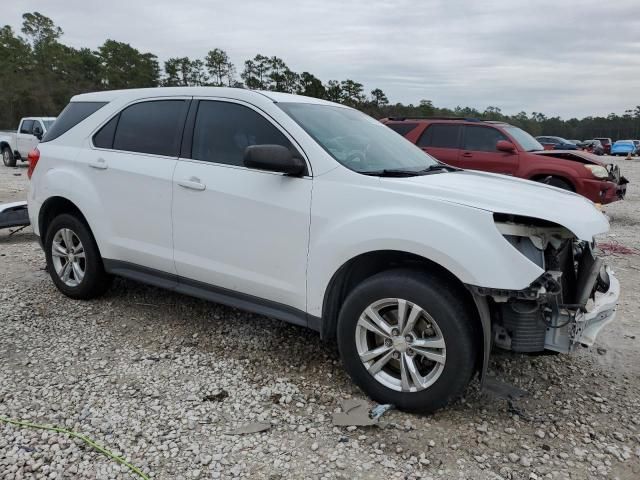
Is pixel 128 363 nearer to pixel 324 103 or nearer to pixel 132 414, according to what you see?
pixel 132 414

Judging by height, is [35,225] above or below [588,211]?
below

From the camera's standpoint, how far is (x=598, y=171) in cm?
879

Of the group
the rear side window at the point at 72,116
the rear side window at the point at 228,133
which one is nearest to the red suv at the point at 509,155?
the rear side window at the point at 228,133

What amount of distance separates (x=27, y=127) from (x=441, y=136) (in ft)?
50.2

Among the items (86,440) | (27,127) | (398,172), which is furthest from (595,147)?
(86,440)

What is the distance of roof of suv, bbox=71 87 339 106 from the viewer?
3.67 m

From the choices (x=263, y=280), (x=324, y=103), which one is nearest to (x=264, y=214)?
(x=263, y=280)

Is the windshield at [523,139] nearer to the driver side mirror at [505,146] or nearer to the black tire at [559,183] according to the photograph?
the driver side mirror at [505,146]

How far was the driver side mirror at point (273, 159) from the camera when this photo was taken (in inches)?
122

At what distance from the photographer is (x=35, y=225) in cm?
477

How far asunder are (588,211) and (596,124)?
3474 inches

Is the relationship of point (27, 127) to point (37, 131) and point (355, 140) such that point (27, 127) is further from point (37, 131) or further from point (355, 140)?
point (355, 140)

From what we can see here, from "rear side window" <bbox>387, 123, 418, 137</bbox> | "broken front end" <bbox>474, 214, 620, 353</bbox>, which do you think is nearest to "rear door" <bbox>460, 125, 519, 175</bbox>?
"rear side window" <bbox>387, 123, 418, 137</bbox>

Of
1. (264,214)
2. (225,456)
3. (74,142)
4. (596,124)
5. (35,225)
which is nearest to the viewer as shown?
(225,456)
